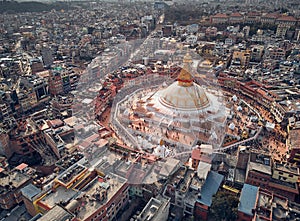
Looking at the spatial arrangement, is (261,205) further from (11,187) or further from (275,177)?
(11,187)

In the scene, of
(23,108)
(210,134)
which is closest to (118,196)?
(210,134)

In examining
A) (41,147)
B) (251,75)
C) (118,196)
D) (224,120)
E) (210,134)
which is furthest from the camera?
(251,75)

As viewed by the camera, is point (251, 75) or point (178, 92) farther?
point (251, 75)

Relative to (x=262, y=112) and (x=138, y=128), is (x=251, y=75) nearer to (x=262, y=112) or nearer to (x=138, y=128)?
(x=262, y=112)

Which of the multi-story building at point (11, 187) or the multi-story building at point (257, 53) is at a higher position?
the multi-story building at point (257, 53)

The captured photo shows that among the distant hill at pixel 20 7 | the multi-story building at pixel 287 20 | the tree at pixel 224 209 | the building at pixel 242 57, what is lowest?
the tree at pixel 224 209

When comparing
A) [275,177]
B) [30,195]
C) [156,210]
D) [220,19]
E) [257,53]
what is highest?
[220,19]

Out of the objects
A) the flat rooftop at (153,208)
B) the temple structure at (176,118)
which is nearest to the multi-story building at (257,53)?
the temple structure at (176,118)

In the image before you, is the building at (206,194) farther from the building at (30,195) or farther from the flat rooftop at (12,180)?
the flat rooftop at (12,180)

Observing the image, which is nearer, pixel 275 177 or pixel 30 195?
pixel 30 195

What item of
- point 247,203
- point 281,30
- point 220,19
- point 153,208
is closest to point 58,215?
point 153,208

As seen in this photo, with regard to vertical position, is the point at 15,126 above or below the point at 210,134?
above
